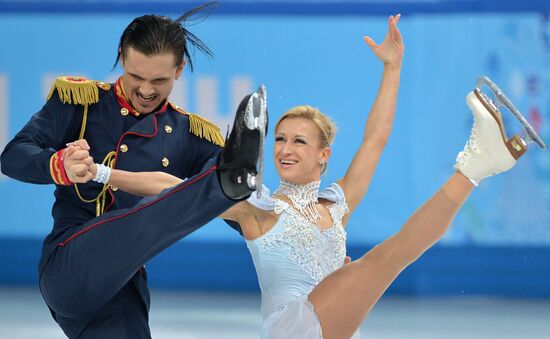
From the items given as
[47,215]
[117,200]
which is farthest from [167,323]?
[117,200]

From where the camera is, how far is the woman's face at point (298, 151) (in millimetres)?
3887

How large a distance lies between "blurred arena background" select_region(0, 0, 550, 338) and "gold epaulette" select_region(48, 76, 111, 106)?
315 cm

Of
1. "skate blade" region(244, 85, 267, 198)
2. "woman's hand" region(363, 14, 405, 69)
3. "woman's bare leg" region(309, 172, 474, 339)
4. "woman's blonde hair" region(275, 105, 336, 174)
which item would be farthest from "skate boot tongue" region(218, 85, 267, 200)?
"woman's hand" region(363, 14, 405, 69)

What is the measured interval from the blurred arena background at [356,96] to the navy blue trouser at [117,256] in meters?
3.21

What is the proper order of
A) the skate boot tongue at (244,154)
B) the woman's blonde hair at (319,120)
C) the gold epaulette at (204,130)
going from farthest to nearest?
the woman's blonde hair at (319,120) < the gold epaulette at (204,130) < the skate boot tongue at (244,154)

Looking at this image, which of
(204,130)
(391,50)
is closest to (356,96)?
(391,50)

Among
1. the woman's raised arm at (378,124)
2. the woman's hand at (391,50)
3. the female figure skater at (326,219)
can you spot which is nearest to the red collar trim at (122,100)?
the female figure skater at (326,219)

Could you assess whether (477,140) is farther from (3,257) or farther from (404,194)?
(3,257)

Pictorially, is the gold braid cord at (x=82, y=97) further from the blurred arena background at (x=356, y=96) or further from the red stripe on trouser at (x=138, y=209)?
the blurred arena background at (x=356, y=96)

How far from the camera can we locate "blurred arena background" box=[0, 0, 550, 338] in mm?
6840

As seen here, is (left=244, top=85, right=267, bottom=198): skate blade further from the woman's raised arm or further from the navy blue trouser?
the woman's raised arm

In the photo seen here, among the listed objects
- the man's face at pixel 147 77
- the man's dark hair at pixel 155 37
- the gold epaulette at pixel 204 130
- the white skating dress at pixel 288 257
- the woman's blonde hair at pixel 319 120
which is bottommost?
the white skating dress at pixel 288 257

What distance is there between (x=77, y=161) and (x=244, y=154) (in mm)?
541

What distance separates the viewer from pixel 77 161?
3117 millimetres
